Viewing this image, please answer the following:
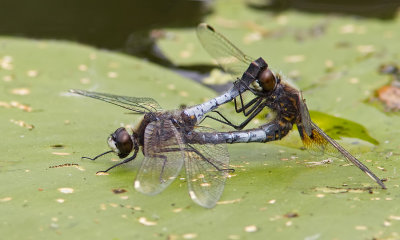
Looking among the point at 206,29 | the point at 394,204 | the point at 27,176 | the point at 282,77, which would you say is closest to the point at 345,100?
the point at 282,77

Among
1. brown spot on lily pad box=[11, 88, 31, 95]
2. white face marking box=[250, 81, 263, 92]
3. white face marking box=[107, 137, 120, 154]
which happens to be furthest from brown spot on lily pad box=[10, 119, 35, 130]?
white face marking box=[250, 81, 263, 92]

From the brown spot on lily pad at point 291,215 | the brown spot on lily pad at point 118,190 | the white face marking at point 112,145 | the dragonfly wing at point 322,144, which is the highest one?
the white face marking at point 112,145

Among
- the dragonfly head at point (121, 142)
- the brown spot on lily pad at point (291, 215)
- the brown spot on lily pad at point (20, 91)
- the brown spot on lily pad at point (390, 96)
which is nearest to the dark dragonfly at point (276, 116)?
the dragonfly head at point (121, 142)

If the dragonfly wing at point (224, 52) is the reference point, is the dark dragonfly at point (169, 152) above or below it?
below

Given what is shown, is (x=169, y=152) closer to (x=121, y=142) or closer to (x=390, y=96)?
(x=121, y=142)

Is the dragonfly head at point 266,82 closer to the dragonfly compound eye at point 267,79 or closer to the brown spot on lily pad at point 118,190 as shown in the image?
the dragonfly compound eye at point 267,79

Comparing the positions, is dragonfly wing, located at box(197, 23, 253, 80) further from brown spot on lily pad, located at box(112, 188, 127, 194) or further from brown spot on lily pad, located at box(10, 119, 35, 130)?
brown spot on lily pad, located at box(10, 119, 35, 130)

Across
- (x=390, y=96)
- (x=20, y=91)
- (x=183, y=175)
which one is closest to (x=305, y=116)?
(x=183, y=175)

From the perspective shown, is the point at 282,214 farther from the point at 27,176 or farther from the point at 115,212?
the point at 27,176
